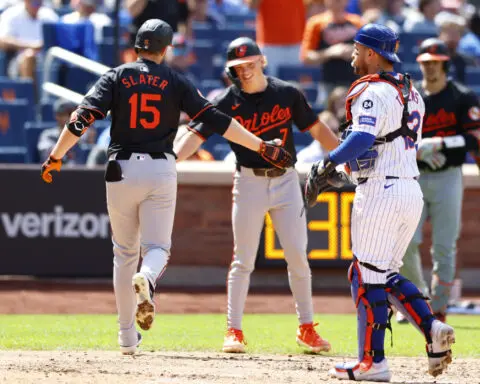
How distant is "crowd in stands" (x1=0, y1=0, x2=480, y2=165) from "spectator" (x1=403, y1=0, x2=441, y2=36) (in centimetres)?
Answer: 1

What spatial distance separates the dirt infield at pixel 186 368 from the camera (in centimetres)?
630

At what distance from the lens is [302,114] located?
26.1ft

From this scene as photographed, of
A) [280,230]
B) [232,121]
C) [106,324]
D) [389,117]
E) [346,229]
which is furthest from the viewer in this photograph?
[346,229]

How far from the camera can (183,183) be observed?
12.0m

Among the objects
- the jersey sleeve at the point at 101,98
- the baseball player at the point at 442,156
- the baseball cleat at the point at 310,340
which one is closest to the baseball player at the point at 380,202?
the baseball cleat at the point at 310,340

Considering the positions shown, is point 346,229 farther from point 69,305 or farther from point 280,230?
point 280,230

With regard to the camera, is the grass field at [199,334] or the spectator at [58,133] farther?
the spectator at [58,133]

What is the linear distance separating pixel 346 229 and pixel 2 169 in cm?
369

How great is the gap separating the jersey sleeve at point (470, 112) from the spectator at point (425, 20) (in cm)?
669

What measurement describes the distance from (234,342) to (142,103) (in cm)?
187

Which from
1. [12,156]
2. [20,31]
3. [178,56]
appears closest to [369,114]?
[12,156]

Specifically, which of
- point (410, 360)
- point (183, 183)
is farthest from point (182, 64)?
point (410, 360)

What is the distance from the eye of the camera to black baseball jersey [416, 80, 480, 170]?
9398 millimetres

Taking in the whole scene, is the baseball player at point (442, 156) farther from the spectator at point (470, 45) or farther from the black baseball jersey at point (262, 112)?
the spectator at point (470, 45)
